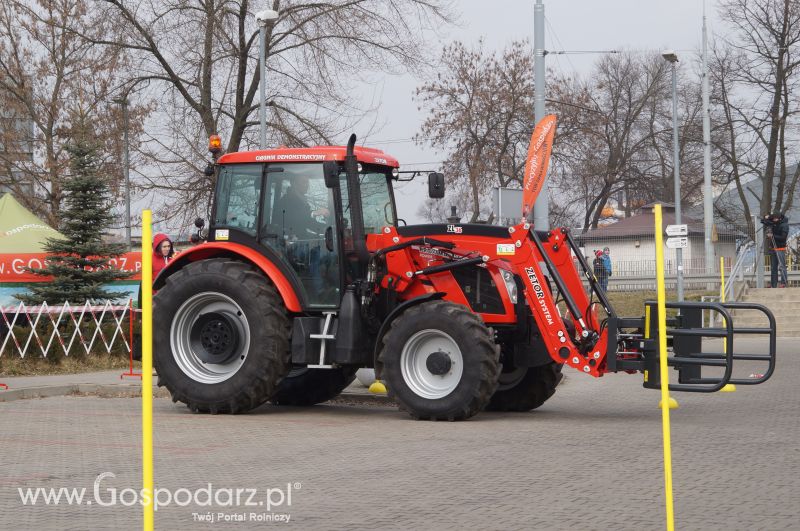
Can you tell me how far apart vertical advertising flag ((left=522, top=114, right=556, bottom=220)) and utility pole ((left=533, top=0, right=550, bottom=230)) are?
519cm

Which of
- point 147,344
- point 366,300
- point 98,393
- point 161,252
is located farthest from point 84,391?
point 147,344

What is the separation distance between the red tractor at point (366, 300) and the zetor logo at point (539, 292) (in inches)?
0.5

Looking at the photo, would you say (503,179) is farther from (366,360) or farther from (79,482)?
(79,482)

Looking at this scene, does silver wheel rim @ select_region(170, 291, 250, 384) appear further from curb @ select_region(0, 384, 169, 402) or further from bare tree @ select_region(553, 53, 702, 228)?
bare tree @ select_region(553, 53, 702, 228)

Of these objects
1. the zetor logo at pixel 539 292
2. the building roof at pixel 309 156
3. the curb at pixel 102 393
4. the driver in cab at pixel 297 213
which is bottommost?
the curb at pixel 102 393

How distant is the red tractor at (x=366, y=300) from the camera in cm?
1205

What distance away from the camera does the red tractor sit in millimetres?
12047

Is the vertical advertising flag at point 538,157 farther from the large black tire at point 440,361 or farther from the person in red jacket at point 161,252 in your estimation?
the person in red jacket at point 161,252

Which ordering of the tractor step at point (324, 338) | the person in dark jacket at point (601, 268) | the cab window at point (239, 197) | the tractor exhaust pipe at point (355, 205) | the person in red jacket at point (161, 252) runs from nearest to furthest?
1. the tractor step at point (324, 338)
2. the tractor exhaust pipe at point (355, 205)
3. the cab window at point (239, 197)
4. the person in red jacket at point (161, 252)
5. the person in dark jacket at point (601, 268)

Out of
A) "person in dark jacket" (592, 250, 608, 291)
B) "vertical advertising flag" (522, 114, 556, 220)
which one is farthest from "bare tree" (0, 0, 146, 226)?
"vertical advertising flag" (522, 114, 556, 220)

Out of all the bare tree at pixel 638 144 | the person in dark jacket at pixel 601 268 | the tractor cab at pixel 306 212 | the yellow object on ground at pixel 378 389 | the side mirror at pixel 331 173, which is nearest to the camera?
the side mirror at pixel 331 173

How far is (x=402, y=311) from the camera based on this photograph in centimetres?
1243

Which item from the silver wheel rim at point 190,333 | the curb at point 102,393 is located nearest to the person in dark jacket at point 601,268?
the curb at point 102,393

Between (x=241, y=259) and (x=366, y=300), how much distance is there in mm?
1709
